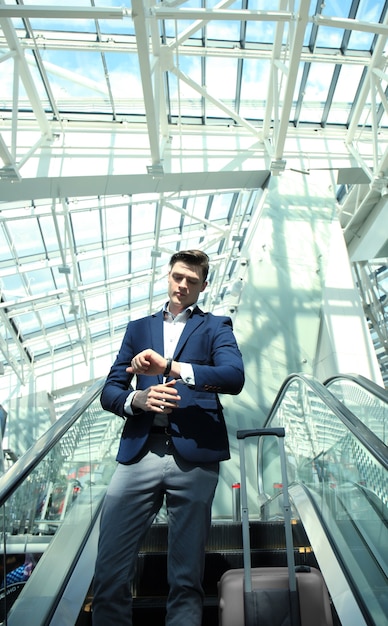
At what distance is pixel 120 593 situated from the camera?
2.42m

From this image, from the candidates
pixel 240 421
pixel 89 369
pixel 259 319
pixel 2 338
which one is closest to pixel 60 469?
pixel 240 421

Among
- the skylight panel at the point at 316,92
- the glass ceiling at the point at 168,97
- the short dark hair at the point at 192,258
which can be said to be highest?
the skylight panel at the point at 316,92

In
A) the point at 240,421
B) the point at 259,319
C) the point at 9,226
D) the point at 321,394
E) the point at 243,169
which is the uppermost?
the point at 9,226

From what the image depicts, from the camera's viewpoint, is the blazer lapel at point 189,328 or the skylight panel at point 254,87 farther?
the skylight panel at point 254,87

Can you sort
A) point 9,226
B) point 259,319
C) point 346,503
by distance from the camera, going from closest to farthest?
point 346,503 → point 259,319 → point 9,226

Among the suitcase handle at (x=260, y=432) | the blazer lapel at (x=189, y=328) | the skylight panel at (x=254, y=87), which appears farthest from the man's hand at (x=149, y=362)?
the skylight panel at (x=254, y=87)

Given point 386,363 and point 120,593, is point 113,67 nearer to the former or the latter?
point 120,593

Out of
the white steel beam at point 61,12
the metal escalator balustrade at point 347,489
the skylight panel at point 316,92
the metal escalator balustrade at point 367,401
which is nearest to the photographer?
the metal escalator balustrade at point 347,489

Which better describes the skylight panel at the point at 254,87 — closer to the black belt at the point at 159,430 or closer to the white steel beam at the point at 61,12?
the white steel beam at the point at 61,12

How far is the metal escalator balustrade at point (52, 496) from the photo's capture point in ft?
7.60

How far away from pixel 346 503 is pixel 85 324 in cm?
2348

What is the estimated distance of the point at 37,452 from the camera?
280 cm

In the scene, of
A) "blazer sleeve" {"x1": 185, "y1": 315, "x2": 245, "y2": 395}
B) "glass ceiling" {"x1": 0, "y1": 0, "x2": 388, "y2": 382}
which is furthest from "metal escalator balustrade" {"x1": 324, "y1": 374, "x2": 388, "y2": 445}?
A: "glass ceiling" {"x1": 0, "y1": 0, "x2": 388, "y2": 382}

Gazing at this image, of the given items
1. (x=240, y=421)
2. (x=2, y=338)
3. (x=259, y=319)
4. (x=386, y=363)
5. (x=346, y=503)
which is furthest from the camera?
(x=386, y=363)
